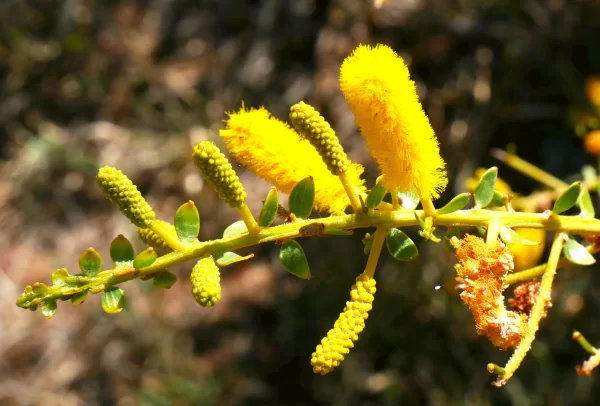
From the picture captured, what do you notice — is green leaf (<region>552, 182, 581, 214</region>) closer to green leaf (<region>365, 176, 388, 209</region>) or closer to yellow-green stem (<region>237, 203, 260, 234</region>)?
green leaf (<region>365, 176, 388, 209</region>)

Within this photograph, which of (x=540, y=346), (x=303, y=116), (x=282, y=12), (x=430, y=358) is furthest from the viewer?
(x=282, y=12)

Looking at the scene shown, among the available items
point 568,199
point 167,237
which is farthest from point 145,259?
point 568,199

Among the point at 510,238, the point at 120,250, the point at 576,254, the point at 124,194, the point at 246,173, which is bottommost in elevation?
the point at 246,173

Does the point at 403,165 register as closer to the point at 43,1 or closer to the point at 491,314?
the point at 491,314

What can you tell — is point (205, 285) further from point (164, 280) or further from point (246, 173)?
point (246, 173)

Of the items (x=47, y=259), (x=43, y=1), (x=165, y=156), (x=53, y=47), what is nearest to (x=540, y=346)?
(x=165, y=156)

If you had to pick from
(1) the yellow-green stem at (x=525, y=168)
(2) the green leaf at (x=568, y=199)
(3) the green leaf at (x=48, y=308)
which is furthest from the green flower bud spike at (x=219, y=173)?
(1) the yellow-green stem at (x=525, y=168)
